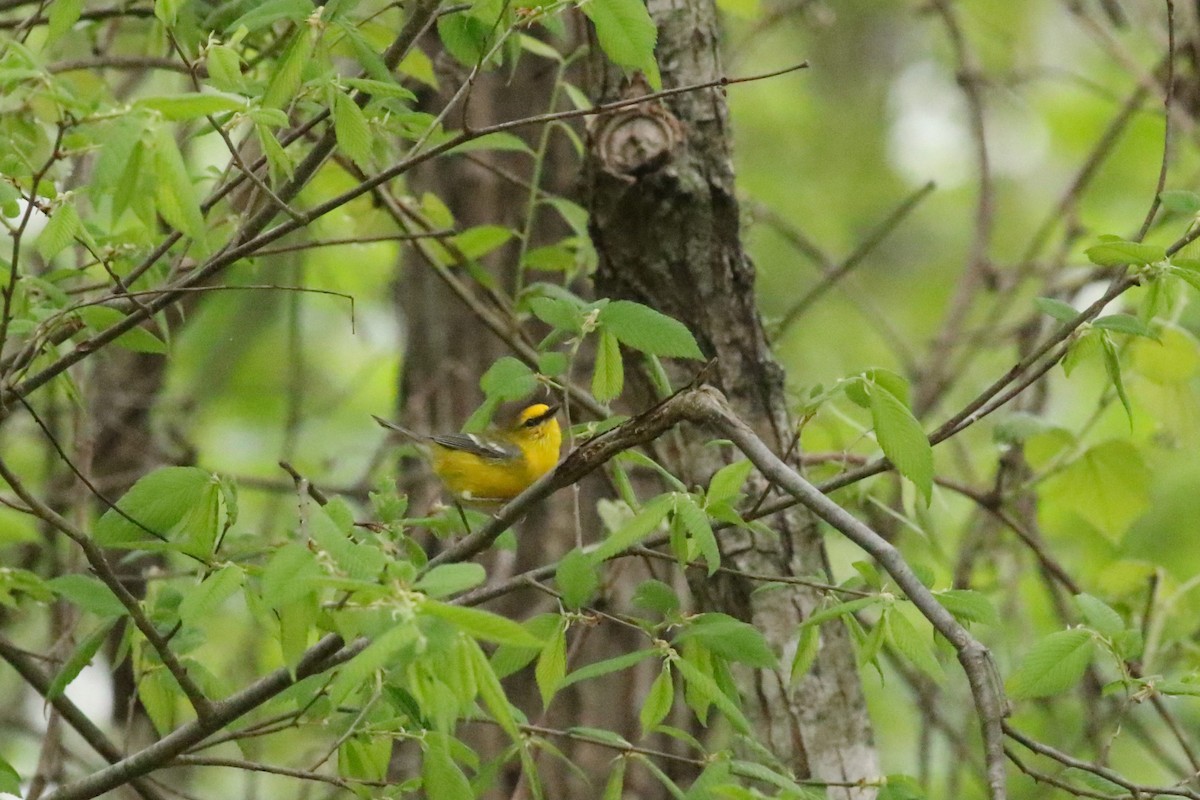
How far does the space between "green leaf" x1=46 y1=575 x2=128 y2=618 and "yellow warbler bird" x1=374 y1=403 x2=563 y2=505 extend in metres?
2.26

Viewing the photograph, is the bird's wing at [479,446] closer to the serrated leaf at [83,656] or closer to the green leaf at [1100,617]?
the serrated leaf at [83,656]

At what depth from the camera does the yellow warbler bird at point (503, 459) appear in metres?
4.49

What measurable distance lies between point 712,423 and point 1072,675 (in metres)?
0.65

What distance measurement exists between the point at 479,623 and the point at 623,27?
0.98 metres

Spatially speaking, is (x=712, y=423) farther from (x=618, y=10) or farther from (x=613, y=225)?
(x=613, y=225)

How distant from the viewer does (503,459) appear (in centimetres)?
455

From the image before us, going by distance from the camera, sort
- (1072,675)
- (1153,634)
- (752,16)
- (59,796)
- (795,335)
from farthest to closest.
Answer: (795,335) < (752,16) < (1153,634) < (59,796) < (1072,675)

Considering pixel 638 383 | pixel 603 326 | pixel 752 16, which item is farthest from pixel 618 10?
pixel 752 16

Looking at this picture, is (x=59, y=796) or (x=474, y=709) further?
(x=59, y=796)

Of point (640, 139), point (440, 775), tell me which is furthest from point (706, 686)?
point (640, 139)

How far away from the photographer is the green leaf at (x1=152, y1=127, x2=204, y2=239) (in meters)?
1.55

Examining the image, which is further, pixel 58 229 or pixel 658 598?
pixel 658 598

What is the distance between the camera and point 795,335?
282 inches

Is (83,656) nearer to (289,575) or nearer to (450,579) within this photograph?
(289,575)
